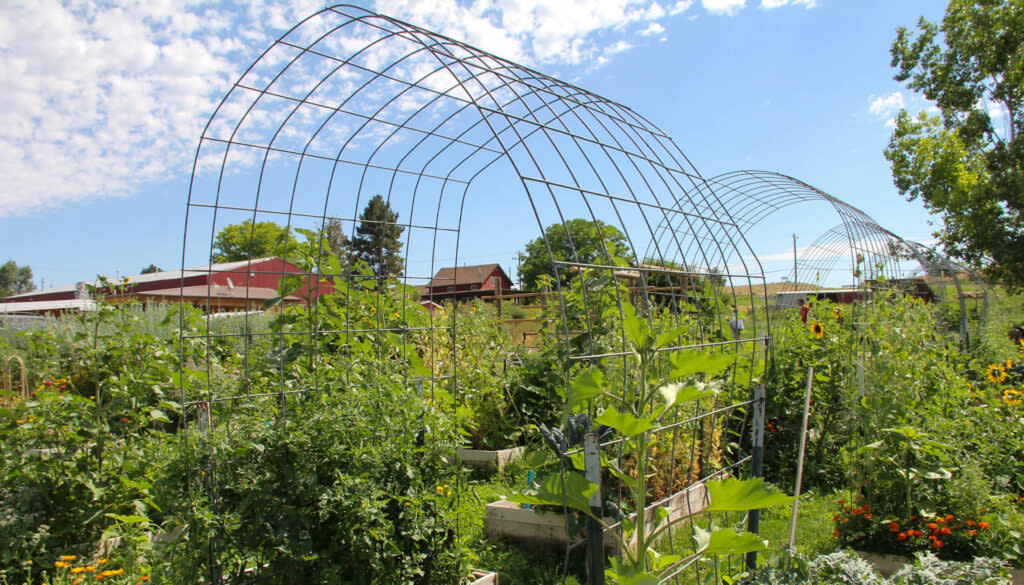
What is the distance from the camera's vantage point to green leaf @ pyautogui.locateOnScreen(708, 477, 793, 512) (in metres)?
1.61

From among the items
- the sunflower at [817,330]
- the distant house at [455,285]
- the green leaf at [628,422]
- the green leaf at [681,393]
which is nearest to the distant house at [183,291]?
the distant house at [455,285]

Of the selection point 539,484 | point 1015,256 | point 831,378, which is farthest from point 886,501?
point 1015,256

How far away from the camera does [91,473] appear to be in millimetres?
2859

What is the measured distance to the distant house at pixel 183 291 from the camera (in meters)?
3.49

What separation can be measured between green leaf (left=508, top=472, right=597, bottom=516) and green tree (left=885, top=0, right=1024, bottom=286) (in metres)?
15.5

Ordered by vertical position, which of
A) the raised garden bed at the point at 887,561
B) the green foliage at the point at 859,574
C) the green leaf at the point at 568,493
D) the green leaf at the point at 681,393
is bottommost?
the raised garden bed at the point at 887,561

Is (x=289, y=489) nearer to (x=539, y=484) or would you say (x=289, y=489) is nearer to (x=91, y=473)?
(x=539, y=484)

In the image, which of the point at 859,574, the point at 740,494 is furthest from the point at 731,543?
the point at 859,574

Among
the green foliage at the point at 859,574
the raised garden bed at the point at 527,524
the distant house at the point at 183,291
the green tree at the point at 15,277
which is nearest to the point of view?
the green foliage at the point at 859,574

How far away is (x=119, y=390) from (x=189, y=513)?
130cm

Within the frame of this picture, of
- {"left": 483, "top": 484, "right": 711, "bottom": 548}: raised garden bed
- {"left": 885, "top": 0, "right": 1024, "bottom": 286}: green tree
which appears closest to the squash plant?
{"left": 483, "top": 484, "right": 711, "bottom": 548}: raised garden bed

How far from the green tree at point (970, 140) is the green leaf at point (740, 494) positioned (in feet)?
49.7

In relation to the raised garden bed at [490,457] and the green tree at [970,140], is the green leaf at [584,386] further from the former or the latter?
the green tree at [970,140]

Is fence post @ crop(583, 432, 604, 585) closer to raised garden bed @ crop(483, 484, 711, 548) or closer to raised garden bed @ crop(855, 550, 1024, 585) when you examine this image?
raised garden bed @ crop(483, 484, 711, 548)
